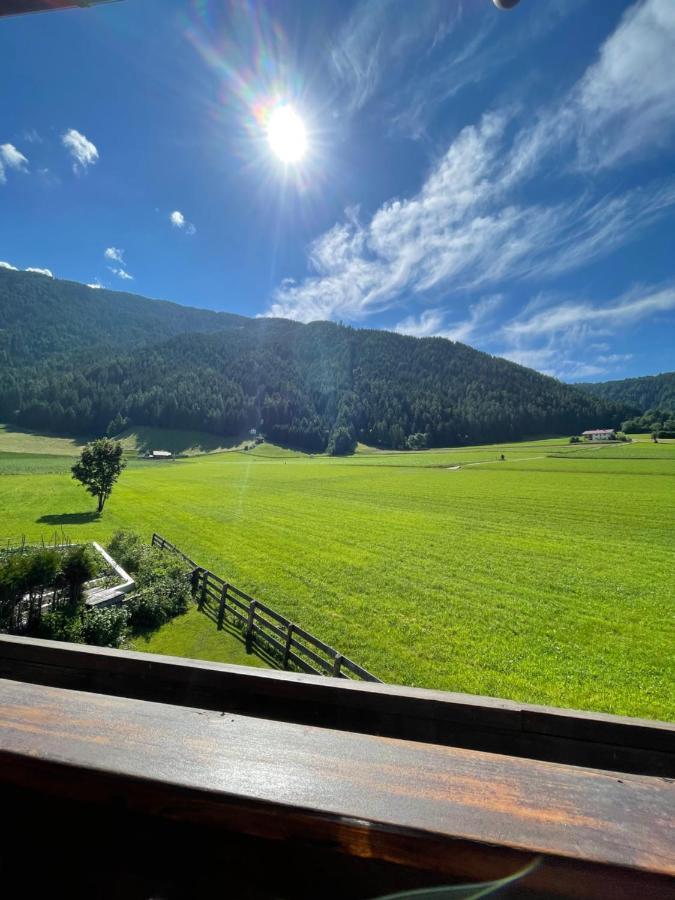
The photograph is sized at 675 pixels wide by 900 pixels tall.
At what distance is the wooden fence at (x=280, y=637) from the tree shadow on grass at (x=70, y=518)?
2503cm

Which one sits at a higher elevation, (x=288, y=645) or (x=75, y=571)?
(x=75, y=571)

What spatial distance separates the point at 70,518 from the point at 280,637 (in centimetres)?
3420

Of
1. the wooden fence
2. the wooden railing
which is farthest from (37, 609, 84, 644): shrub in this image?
the wooden railing

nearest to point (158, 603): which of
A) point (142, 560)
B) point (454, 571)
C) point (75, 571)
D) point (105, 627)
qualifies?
point (105, 627)

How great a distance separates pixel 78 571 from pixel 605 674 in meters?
17.9

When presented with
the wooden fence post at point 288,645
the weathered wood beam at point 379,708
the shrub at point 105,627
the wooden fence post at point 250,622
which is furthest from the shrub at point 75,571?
the weathered wood beam at point 379,708

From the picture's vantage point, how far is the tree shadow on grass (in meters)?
37.2

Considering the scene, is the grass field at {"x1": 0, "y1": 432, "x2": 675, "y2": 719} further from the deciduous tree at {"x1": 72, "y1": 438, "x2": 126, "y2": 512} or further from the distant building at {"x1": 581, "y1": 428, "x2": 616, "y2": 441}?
the distant building at {"x1": 581, "y1": 428, "x2": 616, "y2": 441}

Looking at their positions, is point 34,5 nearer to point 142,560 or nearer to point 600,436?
point 142,560

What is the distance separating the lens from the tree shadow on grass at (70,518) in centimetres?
3725

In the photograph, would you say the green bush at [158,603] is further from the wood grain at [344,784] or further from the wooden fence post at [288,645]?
the wood grain at [344,784]

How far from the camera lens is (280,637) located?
1470 cm

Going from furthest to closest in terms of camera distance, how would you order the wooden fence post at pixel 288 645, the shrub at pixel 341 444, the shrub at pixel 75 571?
the shrub at pixel 341 444 → the shrub at pixel 75 571 → the wooden fence post at pixel 288 645

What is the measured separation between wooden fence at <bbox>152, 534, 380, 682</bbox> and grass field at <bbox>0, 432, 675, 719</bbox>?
3.17 ft
